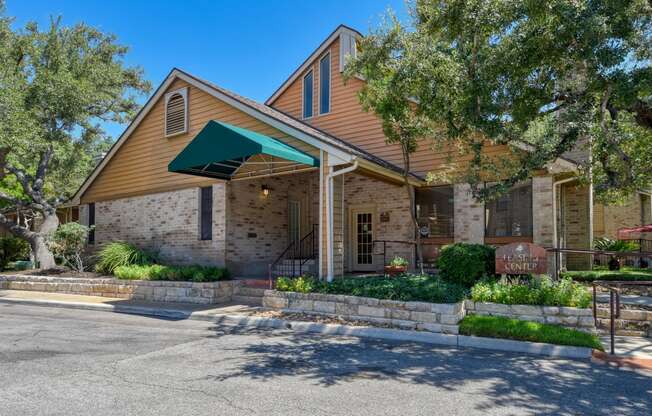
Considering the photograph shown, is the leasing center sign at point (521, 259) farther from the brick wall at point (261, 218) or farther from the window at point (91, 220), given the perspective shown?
the window at point (91, 220)

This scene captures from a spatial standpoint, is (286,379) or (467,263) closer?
(286,379)

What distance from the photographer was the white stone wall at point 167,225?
14.1 m

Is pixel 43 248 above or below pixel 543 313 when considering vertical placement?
above

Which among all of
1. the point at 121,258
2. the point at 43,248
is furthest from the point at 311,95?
the point at 43,248

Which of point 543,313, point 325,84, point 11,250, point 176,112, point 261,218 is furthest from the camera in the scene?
point 11,250

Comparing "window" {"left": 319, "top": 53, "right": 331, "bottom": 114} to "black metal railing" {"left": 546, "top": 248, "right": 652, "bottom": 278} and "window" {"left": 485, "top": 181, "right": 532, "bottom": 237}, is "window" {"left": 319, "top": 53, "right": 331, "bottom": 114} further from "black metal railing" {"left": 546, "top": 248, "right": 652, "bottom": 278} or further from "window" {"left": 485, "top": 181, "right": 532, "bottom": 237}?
"black metal railing" {"left": 546, "top": 248, "right": 652, "bottom": 278}

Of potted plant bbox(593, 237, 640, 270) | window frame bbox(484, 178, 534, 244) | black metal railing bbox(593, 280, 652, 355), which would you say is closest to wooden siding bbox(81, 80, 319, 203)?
window frame bbox(484, 178, 534, 244)

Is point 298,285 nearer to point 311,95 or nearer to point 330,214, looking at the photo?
point 330,214

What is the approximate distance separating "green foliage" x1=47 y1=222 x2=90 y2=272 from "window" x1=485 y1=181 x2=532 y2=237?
43.7 ft

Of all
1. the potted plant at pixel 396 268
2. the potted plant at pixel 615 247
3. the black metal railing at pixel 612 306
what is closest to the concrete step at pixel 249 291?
the potted plant at pixel 396 268

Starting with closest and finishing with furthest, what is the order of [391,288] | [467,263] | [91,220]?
1. [391,288]
2. [467,263]
3. [91,220]

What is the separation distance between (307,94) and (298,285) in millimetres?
9551

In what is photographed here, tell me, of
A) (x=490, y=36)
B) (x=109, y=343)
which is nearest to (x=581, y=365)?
(x=490, y=36)

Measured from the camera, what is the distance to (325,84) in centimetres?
1709
